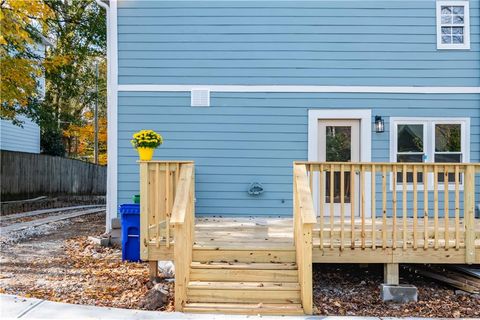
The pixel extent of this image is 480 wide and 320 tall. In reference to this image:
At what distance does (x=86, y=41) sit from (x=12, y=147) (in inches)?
179

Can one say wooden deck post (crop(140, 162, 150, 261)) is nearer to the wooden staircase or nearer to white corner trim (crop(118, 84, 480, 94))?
the wooden staircase

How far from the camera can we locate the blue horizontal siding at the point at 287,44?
23.4 feet

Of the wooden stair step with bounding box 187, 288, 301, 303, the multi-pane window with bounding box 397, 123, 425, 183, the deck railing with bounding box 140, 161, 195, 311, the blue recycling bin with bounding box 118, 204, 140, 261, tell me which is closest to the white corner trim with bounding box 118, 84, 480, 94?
the multi-pane window with bounding box 397, 123, 425, 183

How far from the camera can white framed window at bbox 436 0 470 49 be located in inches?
280

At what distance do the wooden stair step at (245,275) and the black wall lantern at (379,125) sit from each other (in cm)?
351

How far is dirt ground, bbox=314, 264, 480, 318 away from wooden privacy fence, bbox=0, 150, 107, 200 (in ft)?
32.8

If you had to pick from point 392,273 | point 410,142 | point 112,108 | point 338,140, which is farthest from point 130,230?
point 410,142

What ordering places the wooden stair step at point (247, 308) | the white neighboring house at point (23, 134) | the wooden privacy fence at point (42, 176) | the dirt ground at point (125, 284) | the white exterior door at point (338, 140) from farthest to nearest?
1. the white neighboring house at point (23, 134)
2. the wooden privacy fence at point (42, 176)
3. the white exterior door at point (338, 140)
4. the dirt ground at point (125, 284)
5. the wooden stair step at point (247, 308)

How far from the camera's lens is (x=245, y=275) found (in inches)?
178

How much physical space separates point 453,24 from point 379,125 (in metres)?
2.13

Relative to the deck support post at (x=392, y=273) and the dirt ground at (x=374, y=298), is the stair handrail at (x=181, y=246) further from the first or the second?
the deck support post at (x=392, y=273)

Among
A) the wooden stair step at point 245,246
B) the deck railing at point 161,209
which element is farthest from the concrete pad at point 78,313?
the wooden stair step at point 245,246

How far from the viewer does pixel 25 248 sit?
22.7 feet

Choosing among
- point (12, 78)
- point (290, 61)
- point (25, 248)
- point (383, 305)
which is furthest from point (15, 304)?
point (12, 78)
